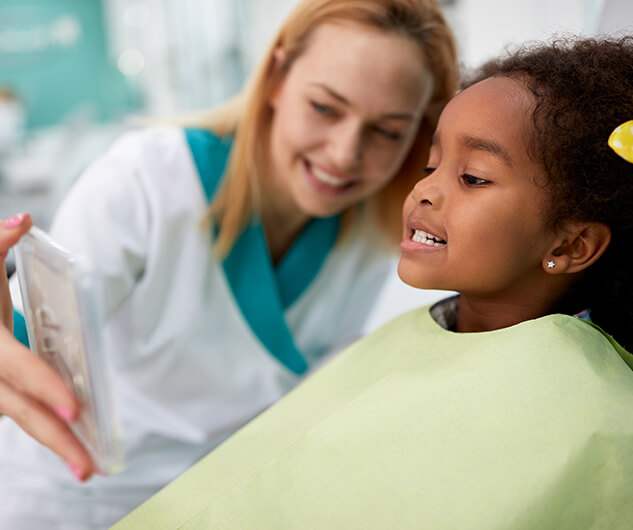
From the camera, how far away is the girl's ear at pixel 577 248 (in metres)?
0.71

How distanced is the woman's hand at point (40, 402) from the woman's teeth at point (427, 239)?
41 centimetres

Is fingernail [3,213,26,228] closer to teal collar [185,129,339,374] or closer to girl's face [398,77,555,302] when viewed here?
girl's face [398,77,555,302]

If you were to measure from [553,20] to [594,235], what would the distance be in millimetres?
676

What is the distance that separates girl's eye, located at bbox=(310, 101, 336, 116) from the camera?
1054 mm

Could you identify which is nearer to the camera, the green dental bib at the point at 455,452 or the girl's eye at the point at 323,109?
the green dental bib at the point at 455,452

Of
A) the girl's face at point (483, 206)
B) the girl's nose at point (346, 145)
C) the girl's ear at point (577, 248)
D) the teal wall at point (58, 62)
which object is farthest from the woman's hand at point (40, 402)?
the teal wall at point (58, 62)

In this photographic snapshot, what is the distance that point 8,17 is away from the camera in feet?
16.3

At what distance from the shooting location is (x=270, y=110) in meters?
1.25

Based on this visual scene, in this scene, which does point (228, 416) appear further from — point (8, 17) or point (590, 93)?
point (8, 17)

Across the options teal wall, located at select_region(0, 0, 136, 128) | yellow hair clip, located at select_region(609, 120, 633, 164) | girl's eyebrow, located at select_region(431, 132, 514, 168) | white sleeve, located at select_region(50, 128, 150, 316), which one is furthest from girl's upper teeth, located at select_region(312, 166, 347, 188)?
teal wall, located at select_region(0, 0, 136, 128)

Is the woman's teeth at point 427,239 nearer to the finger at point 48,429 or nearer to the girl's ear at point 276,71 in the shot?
the finger at point 48,429

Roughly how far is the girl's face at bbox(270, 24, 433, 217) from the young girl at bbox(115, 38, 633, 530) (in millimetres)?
227

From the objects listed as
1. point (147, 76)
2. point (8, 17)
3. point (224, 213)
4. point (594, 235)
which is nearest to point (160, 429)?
point (224, 213)

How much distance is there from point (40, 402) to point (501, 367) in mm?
421
